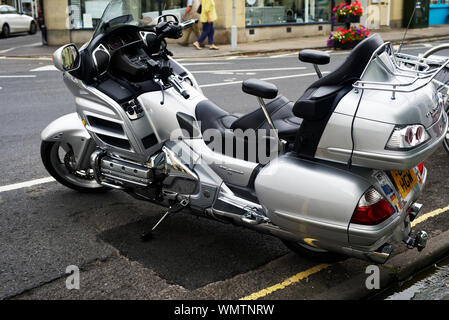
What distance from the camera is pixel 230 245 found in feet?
Answer: 13.1

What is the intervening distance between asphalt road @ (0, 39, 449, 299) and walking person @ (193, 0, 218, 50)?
12.1 metres

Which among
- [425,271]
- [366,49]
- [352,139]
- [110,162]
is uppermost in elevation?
[366,49]

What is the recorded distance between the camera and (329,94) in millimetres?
2971

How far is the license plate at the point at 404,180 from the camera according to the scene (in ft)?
10.4

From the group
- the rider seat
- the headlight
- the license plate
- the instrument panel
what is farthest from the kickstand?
the headlight

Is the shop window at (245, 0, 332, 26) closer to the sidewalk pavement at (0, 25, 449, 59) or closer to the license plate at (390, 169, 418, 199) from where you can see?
the sidewalk pavement at (0, 25, 449, 59)

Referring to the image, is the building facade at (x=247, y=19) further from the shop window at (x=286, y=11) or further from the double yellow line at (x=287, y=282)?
the double yellow line at (x=287, y=282)

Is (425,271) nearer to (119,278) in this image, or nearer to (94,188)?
(119,278)

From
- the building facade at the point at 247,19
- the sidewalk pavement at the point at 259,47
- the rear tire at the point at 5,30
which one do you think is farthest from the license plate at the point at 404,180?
the rear tire at the point at 5,30

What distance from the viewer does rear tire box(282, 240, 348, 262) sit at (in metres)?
3.53

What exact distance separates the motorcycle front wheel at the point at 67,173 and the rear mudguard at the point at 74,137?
14 cm

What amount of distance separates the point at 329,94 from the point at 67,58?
6.81 feet
